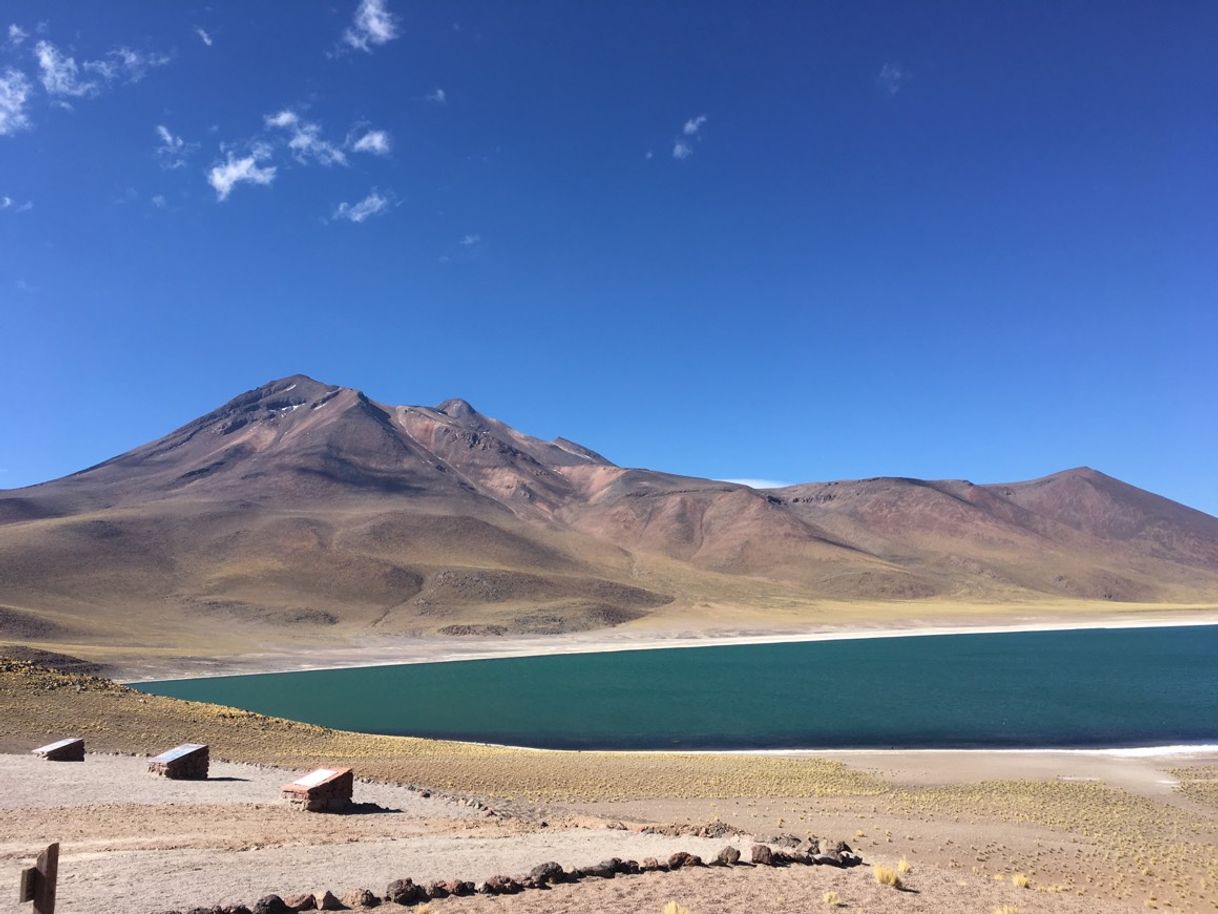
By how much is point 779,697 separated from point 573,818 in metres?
39.4

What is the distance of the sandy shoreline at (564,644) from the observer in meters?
86.1

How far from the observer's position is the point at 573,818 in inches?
755

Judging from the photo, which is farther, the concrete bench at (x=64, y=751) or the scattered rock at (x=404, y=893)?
the concrete bench at (x=64, y=751)

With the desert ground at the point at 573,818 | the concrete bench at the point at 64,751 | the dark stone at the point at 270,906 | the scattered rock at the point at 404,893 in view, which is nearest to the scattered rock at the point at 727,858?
the desert ground at the point at 573,818

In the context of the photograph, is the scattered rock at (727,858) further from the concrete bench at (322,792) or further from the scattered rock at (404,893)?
the concrete bench at (322,792)

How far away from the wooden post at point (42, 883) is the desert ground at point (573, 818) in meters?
4.10

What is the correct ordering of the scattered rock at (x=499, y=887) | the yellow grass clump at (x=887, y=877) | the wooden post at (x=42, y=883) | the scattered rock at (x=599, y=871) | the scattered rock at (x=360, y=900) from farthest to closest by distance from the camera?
1. the yellow grass clump at (x=887, y=877)
2. the scattered rock at (x=599, y=871)
3. the scattered rock at (x=499, y=887)
4. the scattered rock at (x=360, y=900)
5. the wooden post at (x=42, y=883)

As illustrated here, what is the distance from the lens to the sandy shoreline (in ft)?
282

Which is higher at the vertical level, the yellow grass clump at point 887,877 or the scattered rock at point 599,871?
the scattered rock at point 599,871

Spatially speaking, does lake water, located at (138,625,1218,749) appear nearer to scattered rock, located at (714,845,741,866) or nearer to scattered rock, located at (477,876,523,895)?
scattered rock, located at (714,845,741,866)

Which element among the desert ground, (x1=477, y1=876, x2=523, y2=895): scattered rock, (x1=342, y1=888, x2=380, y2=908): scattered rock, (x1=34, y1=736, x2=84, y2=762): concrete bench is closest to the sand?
the desert ground

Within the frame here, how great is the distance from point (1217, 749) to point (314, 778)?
3738cm

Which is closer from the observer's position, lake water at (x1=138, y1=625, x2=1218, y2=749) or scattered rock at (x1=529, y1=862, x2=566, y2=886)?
scattered rock at (x1=529, y1=862, x2=566, y2=886)

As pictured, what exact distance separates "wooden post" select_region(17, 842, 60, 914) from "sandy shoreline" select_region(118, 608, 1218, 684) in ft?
247
